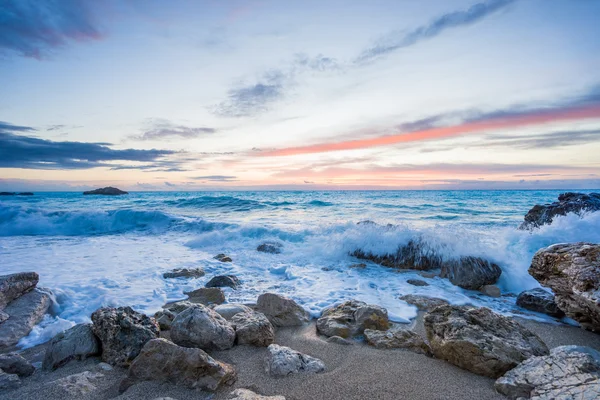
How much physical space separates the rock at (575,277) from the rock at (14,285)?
748cm

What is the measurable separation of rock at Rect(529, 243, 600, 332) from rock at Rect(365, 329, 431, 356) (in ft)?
6.47

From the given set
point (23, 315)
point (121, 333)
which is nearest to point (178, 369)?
point (121, 333)

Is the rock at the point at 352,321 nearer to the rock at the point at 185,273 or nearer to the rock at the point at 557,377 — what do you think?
the rock at the point at 557,377

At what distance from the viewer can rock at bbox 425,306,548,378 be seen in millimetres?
3125

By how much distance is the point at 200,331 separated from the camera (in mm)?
3523

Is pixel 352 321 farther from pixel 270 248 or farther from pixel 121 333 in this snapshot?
pixel 270 248

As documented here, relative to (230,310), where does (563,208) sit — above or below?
above

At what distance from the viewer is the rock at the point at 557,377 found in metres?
2.32

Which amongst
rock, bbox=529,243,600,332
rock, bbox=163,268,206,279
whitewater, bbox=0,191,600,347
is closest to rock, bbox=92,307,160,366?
whitewater, bbox=0,191,600,347

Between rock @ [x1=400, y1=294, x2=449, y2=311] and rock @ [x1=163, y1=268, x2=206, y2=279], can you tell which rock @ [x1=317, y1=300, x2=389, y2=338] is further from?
rock @ [x1=163, y1=268, x2=206, y2=279]

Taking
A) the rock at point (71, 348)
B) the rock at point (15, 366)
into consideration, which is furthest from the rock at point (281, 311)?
the rock at point (15, 366)

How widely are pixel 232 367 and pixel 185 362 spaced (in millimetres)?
473

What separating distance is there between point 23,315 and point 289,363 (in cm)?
388

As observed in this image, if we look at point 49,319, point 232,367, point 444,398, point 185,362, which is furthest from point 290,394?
→ point 49,319
